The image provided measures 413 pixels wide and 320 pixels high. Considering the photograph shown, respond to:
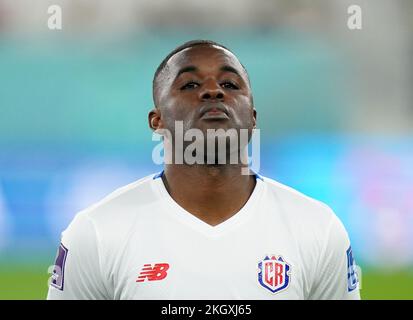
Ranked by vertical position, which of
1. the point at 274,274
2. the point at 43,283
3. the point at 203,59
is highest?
the point at 203,59

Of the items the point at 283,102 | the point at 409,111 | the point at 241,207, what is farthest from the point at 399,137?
the point at 241,207

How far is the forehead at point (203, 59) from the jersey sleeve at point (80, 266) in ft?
2.24

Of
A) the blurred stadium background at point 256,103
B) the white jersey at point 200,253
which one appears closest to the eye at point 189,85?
the white jersey at point 200,253

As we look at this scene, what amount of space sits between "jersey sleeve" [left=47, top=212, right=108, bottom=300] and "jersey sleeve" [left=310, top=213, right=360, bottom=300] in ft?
2.63

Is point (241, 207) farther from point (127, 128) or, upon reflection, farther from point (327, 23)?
point (327, 23)

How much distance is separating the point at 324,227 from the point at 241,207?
0.33m

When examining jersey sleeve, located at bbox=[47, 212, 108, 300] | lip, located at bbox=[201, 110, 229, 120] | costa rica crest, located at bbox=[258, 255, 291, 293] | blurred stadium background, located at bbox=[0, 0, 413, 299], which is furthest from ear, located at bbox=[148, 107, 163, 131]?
blurred stadium background, located at bbox=[0, 0, 413, 299]

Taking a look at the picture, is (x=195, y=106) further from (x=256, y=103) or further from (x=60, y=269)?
(x=256, y=103)

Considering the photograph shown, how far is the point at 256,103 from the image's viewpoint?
600cm

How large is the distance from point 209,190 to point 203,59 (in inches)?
19.8

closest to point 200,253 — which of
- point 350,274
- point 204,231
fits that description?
point 204,231

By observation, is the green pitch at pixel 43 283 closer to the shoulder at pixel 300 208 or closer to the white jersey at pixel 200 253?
the white jersey at pixel 200 253

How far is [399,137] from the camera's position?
6113mm

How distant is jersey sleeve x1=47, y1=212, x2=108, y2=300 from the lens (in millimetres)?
2352
